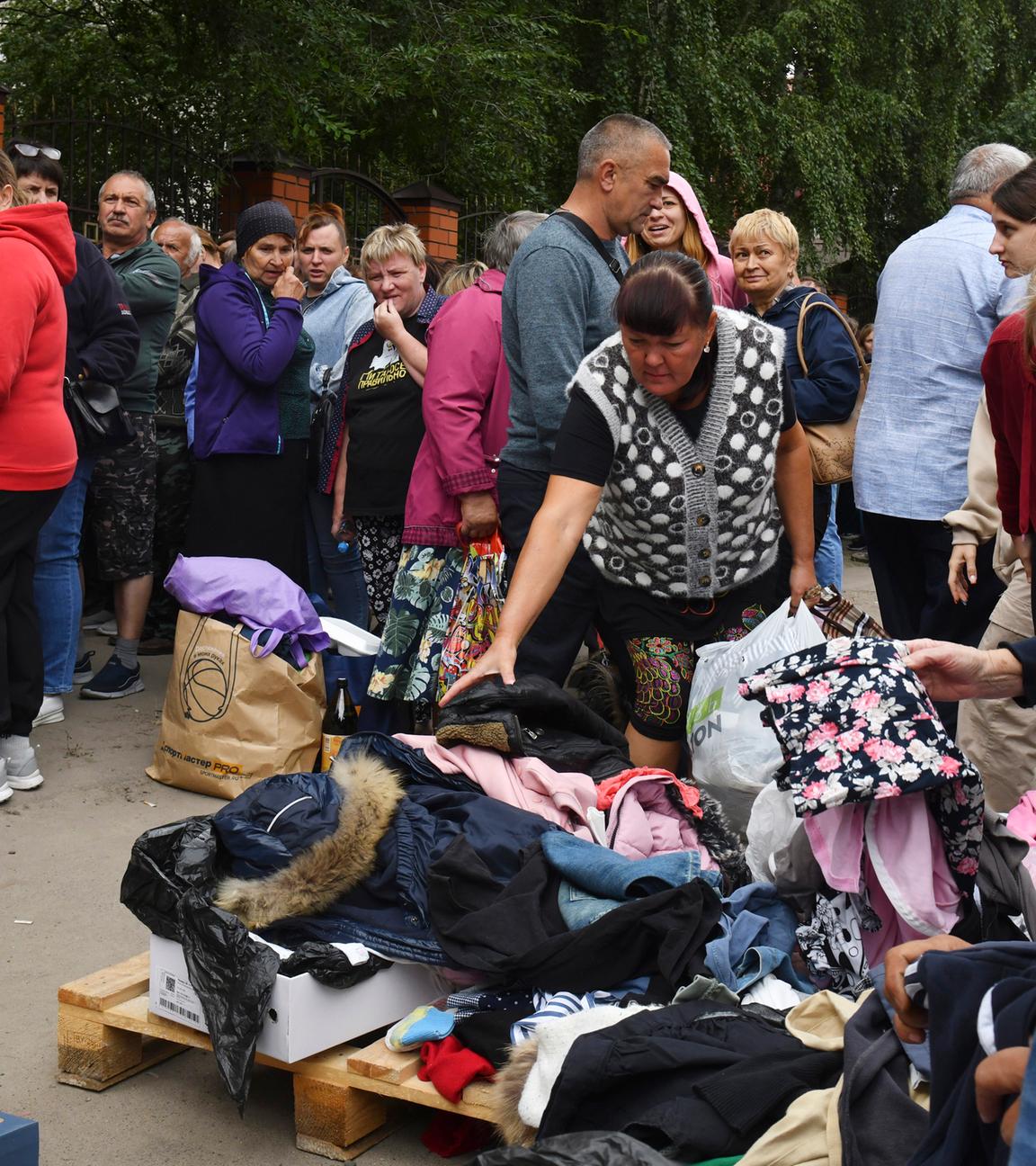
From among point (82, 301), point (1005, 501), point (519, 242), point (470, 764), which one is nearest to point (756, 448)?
point (1005, 501)

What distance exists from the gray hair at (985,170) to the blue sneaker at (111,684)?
3.74 metres

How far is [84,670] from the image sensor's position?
634 centimetres

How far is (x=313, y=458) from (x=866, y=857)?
4.08m

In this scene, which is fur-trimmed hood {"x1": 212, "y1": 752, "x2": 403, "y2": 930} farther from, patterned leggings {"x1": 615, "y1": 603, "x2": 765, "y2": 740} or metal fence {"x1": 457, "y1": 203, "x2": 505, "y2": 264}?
metal fence {"x1": 457, "y1": 203, "x2": 505, "y2": 264}

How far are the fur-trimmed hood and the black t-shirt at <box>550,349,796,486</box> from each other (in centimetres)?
94

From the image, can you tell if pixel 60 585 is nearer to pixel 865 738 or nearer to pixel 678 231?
pixel 678 231

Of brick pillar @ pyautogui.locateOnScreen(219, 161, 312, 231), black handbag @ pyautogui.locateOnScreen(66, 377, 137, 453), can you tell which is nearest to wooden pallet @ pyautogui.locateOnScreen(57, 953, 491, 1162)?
black handbag @ pyautogui.locateOnScreen(66, 377, 137, 453)

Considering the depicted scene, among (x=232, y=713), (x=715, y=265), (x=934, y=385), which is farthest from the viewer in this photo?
(x=715, y=265)

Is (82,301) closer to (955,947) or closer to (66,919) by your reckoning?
(66,919)

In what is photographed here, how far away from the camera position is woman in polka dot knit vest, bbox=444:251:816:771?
3.56 meters

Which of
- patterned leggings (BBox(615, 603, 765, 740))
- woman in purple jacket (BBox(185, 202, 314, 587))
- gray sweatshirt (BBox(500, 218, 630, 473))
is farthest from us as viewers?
woman in purple jacket (BBox(185, 202, 314, 587))

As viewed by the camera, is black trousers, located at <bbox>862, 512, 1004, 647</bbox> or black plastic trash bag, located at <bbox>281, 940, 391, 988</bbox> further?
black trousers, located at <bbox>862, 512, 1004, 647</bbox>

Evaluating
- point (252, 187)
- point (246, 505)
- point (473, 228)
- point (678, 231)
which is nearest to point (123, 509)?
point (246, 505)

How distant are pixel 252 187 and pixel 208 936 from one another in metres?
8.19
